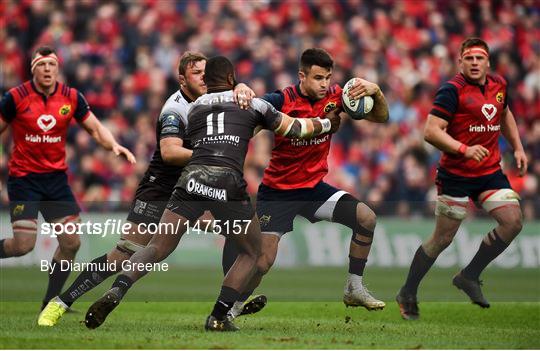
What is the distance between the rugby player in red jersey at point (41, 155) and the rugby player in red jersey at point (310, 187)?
1982 mm

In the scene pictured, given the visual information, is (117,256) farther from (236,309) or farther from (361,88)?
(361,88)

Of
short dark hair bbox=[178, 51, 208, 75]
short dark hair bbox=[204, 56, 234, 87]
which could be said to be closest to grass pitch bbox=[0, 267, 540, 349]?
short dark hair bbox=[204, 56, 234, 87]

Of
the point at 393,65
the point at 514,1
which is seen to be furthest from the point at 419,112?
the point at 514,1

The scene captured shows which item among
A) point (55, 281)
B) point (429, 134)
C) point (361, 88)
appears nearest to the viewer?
point (361, 88)

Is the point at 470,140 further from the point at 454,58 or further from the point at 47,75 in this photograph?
the point at 454,58

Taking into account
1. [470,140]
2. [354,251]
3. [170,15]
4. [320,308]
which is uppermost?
[170,15]

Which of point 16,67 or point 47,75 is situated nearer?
point 47,75

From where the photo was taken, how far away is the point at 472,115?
11.6 meters

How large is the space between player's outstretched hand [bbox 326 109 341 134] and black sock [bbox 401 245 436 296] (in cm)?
200

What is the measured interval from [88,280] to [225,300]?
1562 millimetres

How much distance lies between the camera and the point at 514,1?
24.8 metres

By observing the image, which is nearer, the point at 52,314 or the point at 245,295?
the point at 52,314

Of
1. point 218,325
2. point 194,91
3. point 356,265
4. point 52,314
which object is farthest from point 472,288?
point 52,314

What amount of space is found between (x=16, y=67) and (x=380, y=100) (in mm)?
13265
